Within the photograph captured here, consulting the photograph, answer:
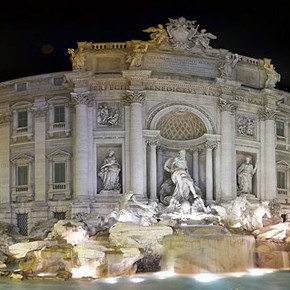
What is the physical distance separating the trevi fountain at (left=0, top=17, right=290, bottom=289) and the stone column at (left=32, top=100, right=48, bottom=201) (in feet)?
0.21

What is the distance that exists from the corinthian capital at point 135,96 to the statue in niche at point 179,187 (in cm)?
409

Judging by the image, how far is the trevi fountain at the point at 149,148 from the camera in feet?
101

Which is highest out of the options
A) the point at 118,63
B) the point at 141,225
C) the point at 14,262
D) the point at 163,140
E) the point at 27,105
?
the point at 118,63

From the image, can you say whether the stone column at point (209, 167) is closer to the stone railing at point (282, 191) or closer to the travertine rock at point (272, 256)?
the stone railing at point (282, 191)

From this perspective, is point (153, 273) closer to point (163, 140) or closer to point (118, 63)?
point (163, 140)

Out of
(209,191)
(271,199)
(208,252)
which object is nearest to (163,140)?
(209,191)

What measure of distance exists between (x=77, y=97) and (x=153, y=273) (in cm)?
1299

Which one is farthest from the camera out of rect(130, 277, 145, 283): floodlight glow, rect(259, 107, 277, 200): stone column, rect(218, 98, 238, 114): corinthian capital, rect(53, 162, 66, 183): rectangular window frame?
rect(259, 107, 277, 200): stone column

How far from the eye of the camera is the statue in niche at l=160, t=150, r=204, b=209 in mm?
33469

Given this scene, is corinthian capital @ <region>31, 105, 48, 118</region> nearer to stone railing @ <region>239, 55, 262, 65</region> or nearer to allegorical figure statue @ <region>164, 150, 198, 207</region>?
allegorical figure statue @ <region>164, 150, 198, 207</region>

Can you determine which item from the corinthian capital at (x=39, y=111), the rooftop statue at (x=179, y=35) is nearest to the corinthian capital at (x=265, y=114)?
the rooftop statue at (x=179, y=35)

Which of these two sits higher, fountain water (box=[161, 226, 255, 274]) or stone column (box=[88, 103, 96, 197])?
stone column (box=[88, 103, 96, 197])

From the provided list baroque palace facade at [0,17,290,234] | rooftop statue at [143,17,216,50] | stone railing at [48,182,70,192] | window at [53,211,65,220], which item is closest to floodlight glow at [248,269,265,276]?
baroque palace facade at [0,17,290,234]

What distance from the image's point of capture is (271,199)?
3725 cm
